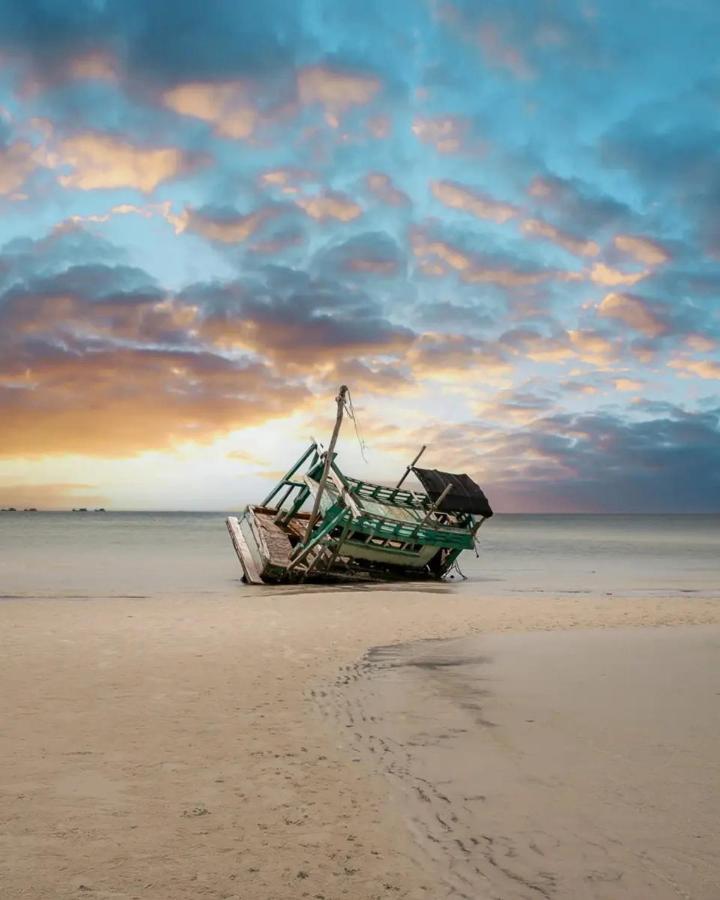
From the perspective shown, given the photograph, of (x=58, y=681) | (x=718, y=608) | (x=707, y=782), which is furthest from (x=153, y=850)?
(x=718, y=608)

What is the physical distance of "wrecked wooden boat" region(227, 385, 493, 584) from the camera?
2303 cm

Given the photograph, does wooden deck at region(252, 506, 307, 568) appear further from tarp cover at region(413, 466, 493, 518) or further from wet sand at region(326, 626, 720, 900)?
wet sand at region(326, 626, 720, 900)

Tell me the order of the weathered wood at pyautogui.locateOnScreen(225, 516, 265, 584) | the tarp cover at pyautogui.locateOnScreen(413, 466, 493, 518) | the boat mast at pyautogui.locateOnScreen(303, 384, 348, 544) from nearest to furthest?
the boat mast at pyautogui.locateOnScreen(303, 384, 348, 544) → the weathered wood at pyautogui.locateOnScreen(225, 516, 265, 584) → the tarp cover at pyautogui.locateOnScreen(413, 466, 493, 518)

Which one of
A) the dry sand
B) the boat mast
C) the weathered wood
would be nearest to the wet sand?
the dry sand

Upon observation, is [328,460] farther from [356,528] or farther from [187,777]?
[187,777]

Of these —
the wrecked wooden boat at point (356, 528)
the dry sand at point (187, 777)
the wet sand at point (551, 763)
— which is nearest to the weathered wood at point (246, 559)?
the wrecked wooden boat at point (356, 528)

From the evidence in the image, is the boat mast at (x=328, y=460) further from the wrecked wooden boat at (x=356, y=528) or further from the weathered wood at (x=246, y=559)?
the weathered wood at (x=246, y=559)

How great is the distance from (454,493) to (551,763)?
66.4 feet

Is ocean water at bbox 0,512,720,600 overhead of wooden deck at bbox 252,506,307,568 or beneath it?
beneath

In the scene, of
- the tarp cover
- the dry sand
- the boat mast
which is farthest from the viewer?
the tarp cover

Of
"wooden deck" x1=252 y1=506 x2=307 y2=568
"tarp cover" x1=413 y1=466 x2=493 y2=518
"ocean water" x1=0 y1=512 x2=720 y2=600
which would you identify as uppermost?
"tarp cover" x1=413 y1=466 x2=493 y2=518

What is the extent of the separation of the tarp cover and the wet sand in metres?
14.7

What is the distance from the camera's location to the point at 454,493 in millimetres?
26547

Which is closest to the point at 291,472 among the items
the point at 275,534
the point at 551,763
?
the point at 275,534
